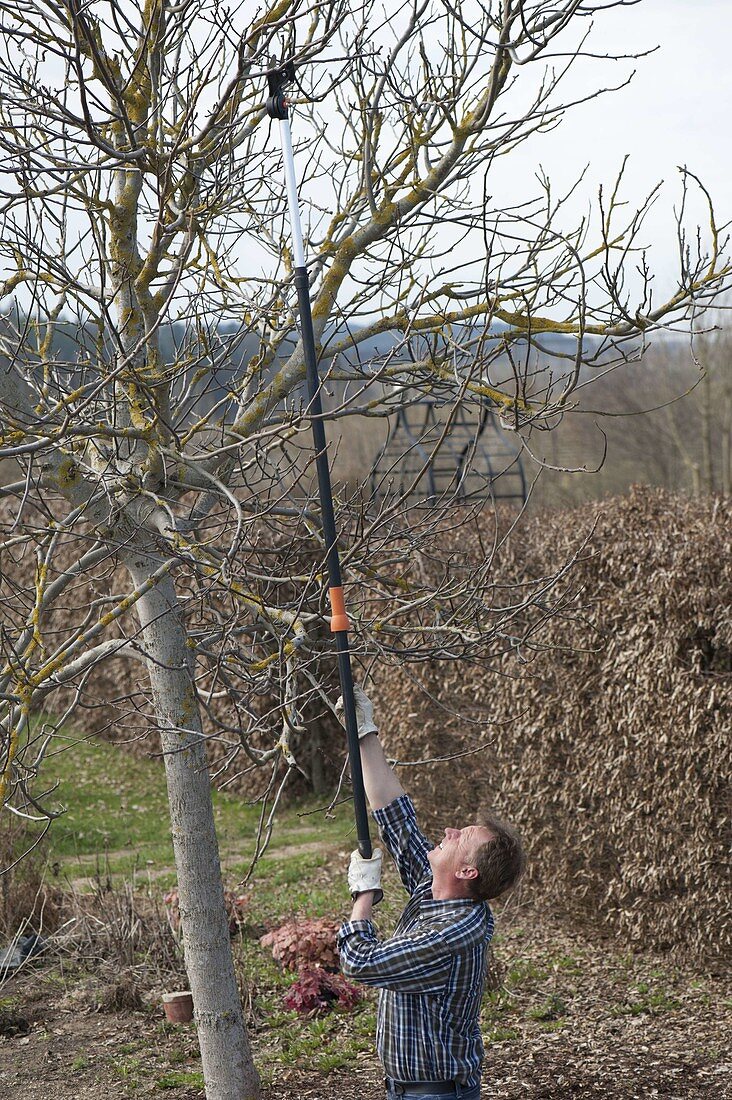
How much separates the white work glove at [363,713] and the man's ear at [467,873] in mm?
504

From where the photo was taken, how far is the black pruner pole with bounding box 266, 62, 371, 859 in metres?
3.01

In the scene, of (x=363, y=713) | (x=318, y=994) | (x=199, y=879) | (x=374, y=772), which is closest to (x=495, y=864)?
(x=374, y=772)

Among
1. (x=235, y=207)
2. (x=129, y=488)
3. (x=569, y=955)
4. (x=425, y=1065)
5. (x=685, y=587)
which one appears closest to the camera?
(x=425, y=1065)

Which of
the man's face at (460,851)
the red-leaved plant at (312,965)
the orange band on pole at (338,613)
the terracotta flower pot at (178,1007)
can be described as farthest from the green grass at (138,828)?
the man's face at (460,851)

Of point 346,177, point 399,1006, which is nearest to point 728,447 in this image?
point 346,177

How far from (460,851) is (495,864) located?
9 centimetres

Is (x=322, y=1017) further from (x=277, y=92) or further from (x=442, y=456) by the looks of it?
(x=442, y=456)

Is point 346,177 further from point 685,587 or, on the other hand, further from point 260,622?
point 685,587

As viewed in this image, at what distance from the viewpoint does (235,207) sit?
16.0ft

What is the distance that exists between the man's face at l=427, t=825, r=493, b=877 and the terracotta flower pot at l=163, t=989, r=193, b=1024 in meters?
3.60

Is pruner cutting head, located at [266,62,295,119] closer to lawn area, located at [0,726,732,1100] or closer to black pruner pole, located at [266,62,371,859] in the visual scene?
black pruner pole, located at [266,62,371,859]

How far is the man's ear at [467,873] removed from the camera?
8.98ft

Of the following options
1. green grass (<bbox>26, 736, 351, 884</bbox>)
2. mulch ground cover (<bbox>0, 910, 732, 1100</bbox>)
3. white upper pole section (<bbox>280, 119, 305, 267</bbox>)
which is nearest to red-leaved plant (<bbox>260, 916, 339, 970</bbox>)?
mulch ground cover (<bbox>0, 910, 732, 1100</bbox>)

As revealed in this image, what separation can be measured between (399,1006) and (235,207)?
136 inches
